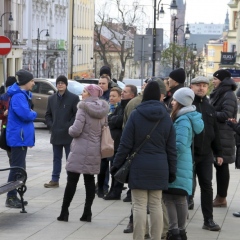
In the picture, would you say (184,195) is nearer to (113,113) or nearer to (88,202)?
(88,202)

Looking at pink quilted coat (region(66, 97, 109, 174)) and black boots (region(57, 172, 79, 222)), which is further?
black boots (region(57, 172, 79, 222))

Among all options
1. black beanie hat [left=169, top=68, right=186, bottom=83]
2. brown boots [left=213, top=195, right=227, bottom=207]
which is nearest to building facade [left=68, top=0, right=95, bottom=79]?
brown boots [left=213, top=195, right=227, bottom=207]

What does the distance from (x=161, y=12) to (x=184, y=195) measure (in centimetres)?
3621

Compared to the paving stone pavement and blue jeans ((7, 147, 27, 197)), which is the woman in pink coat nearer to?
the paving stone pavement

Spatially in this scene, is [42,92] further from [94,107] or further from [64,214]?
[94,107]

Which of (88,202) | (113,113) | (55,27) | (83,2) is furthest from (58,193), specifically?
(83,2)

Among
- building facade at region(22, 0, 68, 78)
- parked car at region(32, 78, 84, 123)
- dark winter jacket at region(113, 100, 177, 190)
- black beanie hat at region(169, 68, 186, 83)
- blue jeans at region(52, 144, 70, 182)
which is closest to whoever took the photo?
dark winter jacket at region(113, 100, 177, 190)

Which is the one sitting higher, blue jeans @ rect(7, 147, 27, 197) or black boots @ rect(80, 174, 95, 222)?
blue jeans @ rect(7, 147, 27, 197)

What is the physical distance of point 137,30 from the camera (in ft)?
292

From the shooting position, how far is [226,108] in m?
11.3

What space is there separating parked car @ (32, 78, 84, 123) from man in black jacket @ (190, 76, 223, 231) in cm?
1898

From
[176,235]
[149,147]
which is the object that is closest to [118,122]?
[176,235]

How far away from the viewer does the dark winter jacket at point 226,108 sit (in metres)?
11.4

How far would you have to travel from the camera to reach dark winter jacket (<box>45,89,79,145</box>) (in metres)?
13.3
